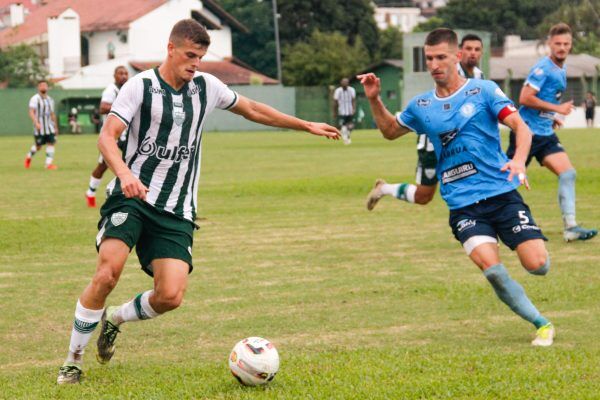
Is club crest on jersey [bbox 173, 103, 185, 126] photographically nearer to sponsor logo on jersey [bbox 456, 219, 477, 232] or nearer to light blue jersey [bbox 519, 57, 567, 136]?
sponsor logo on jersey [bbox 456, 219, 477, 232]

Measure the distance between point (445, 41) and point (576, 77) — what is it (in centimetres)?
7352

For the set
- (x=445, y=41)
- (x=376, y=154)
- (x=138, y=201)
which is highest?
(x=445, y=41)

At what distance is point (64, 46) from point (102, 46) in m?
3.06

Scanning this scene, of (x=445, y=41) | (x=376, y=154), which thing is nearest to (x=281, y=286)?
(x=445, y=41)

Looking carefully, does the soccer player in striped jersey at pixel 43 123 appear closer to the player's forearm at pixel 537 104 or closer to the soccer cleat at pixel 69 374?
the player's forearm at pixel 537 104

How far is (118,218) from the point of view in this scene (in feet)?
22.4

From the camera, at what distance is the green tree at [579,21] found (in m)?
102

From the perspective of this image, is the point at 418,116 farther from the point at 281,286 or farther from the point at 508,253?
the point at 508,253

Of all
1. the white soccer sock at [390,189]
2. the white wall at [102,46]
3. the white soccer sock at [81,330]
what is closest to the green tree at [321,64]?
the white wall at [102,46]

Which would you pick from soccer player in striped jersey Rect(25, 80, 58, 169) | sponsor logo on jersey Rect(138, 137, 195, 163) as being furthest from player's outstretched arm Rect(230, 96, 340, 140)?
soccer player in striped jersey Rect(25, 80, 58, 169)

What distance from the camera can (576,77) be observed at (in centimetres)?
7900

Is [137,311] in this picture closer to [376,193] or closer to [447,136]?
[447,136]

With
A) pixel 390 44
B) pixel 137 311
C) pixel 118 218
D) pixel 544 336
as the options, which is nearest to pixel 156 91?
pixel 118 218

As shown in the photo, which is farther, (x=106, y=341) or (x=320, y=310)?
(x=320, y=310)
